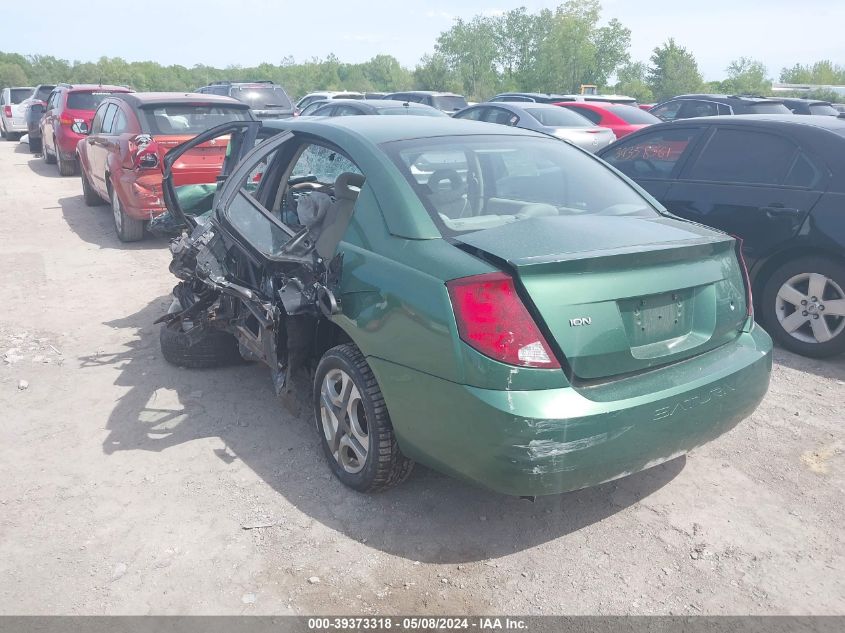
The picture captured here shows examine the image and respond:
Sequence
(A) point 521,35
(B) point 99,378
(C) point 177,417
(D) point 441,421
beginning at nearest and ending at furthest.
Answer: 1. (D) point 441,421
2. (C) point 177,417
3. (B) point 99,378
4. (A) point 521,35

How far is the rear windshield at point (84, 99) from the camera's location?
1452 centimetres

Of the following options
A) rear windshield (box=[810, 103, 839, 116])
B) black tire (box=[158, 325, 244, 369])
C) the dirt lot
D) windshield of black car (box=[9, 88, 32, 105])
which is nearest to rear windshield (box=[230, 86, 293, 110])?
rear windshield (box=[810, 103, 839, 116])

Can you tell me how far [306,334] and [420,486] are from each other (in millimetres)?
959

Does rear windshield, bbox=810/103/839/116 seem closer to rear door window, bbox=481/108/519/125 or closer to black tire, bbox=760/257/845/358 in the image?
A: rear door window, bbox=481/108/519/125

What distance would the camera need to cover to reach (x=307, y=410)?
14.4 feet

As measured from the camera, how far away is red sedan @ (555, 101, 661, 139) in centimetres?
1438

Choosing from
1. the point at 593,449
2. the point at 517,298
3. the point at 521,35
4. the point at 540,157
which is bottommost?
the point at 593,449

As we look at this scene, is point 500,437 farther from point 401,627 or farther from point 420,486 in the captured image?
point 420,486

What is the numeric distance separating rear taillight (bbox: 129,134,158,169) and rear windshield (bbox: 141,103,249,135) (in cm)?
27

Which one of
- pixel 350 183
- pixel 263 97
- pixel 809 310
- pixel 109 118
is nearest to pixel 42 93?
pixel 263 97

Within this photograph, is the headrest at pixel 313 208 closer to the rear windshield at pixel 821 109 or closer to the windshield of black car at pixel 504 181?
the windshield of black car at pixel 504 181

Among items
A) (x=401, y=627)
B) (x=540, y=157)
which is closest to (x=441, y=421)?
(x=401, y=627)

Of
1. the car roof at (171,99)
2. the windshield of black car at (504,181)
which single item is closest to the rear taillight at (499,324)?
the windshield of black car at (504,181)

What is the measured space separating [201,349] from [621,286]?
310cm
